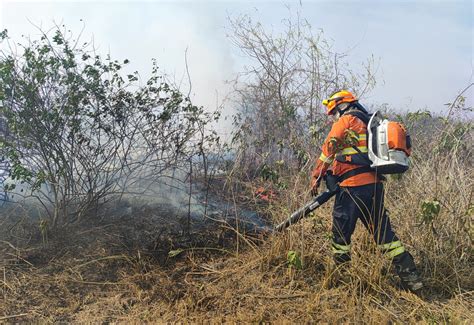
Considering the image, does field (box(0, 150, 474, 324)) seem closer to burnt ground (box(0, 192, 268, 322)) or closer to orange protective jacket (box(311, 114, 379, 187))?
burnt ground (box(0, 192, 268, 322))

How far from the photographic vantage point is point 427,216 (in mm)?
3320

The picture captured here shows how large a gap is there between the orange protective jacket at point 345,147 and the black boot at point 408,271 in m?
0.69

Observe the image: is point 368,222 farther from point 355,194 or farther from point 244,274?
point 244,274

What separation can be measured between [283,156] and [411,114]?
7.07 feet

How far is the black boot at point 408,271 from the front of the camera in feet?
10.7

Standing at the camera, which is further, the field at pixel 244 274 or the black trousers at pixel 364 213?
the black trousers at pixel 364 213

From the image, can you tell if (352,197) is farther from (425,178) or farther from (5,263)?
(5,263)

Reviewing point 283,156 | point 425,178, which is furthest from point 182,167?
point 425,178

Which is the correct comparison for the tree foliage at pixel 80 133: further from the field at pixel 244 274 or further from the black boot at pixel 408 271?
the black boot at pixel 408 271

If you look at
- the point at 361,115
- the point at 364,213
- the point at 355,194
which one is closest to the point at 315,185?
the point at 355,194

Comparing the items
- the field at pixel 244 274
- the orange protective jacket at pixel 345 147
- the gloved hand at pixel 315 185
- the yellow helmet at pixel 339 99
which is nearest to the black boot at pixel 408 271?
the field at pixel 244 274

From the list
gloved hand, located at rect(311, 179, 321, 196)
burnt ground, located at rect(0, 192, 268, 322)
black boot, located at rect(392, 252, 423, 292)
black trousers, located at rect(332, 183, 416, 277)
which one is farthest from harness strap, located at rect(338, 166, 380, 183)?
burnt ground, located at rect(0, 192, 268, 322)

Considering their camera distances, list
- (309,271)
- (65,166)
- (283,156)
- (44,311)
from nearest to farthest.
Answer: (44,311) → (309,271) → (65,166) → (283,156)

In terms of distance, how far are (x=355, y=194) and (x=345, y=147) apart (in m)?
0.43
